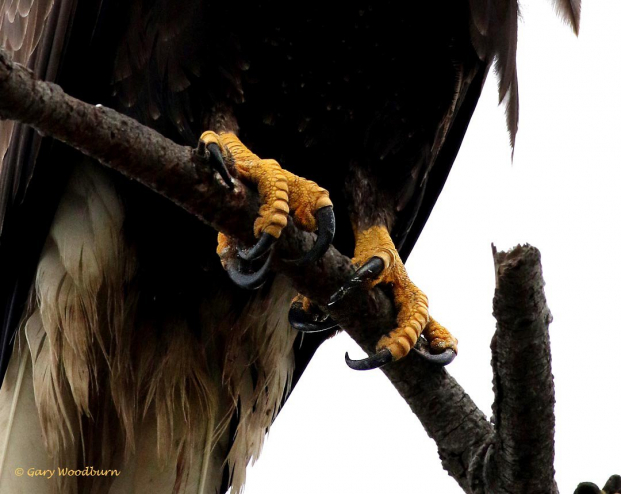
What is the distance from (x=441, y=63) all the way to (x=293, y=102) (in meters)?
0.47

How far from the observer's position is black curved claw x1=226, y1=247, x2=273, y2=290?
252 cm

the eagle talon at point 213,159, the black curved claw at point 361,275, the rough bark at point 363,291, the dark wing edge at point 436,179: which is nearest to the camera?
the rough bark at point 363,291

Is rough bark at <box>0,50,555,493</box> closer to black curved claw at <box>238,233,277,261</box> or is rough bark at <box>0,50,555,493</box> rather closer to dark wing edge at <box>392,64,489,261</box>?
black curved claw at <box>238,233,277,261</box>

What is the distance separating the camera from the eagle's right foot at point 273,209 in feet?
8.01

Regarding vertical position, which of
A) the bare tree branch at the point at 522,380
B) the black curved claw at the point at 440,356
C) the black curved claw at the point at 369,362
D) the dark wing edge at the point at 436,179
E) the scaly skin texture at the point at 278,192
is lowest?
the bare tree branch at the point at 522,380

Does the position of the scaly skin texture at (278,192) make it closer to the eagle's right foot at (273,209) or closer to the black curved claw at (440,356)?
the eagle's right foot at (273,209)

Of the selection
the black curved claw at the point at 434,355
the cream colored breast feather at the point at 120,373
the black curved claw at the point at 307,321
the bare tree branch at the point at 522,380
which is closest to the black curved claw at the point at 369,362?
the black curved claw at the point at 434,355

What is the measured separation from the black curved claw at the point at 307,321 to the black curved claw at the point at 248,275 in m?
0.36

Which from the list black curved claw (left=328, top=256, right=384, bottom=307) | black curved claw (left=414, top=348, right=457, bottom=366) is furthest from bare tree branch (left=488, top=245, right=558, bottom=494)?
black curved claw (left=328, top=256, right=384, bottom=307)

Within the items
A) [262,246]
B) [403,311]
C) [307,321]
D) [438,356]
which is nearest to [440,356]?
[438,356]

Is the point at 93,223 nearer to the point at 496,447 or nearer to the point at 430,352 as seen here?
the point at 430,352

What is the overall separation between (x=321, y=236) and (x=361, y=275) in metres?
0.19

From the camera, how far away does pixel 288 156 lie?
318cm

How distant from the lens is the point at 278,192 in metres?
2.52
